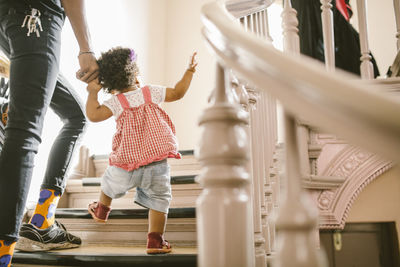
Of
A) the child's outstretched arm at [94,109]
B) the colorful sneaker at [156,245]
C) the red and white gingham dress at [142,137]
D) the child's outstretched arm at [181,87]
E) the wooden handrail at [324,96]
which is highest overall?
the child's outstretched arm at [181,87]

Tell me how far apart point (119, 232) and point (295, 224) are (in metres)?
1.60

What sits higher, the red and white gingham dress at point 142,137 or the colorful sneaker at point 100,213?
the red and white gingham dress at point 142,137

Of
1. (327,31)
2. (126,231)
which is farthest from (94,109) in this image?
(327,31)

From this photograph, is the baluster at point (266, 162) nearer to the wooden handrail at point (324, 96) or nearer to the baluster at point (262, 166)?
the baluster at point (262, 166)

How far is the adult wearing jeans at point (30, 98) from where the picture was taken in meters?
1.17

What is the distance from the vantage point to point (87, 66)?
1.56 m

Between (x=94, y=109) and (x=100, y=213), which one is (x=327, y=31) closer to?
(x=94, y=109)

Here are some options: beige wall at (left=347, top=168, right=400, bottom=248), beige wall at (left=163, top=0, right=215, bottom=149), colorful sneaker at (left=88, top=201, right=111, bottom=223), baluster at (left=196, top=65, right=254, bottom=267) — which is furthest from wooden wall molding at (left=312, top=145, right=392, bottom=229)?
beige wall at (left=163, top=0, right=215, bottom=149)

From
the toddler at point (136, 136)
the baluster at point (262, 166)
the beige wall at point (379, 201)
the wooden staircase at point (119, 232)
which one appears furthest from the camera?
the beige wall at point (379, 201)

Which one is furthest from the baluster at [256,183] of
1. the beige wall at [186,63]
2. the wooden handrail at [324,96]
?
the beige wall at [186,63]

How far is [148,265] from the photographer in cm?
144

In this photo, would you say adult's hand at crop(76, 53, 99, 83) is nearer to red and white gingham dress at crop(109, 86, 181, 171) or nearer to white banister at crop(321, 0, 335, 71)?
red and white gingham dress at crop(109, 86, 181, 171)

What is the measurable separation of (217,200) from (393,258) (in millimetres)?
2419

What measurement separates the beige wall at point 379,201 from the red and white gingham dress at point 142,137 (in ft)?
3.63
